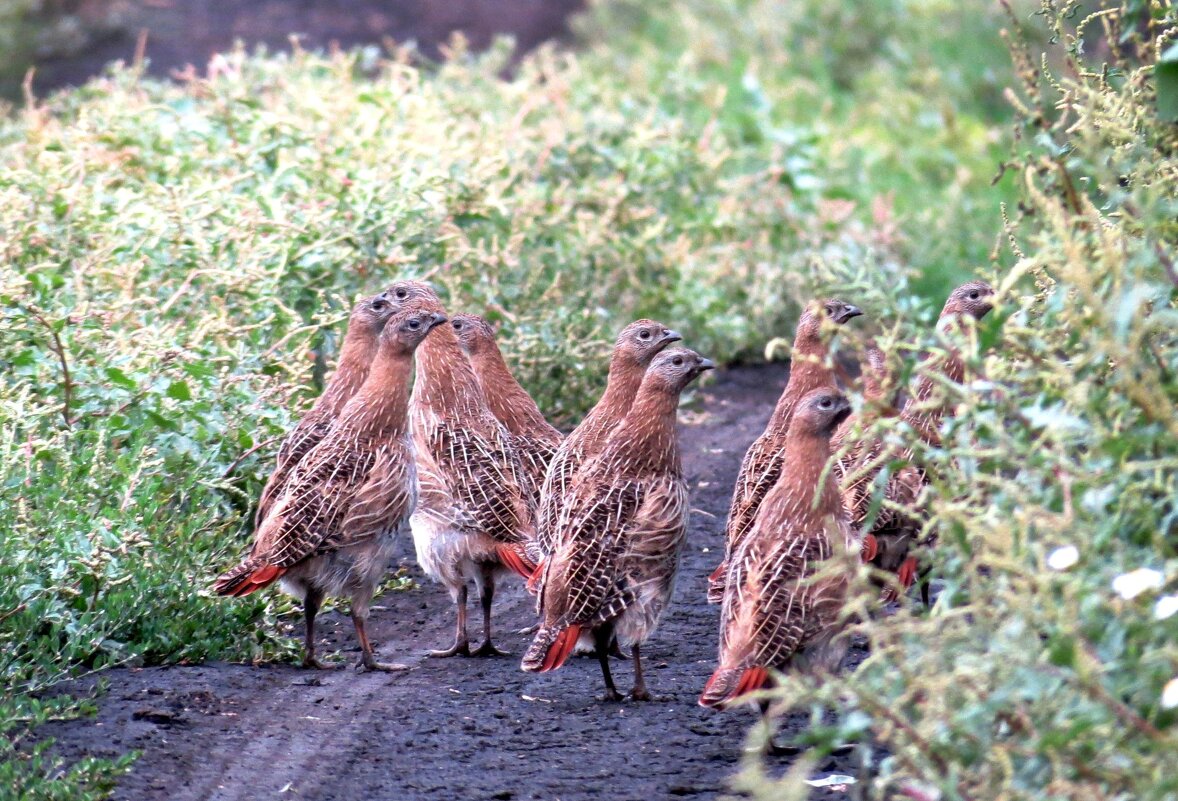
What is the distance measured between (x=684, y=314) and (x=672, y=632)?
419 centimetres

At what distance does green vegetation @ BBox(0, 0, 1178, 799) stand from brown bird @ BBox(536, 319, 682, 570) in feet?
2.82

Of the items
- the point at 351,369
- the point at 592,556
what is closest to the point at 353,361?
the point at 351,369

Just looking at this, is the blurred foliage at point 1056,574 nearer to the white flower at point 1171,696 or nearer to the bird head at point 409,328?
the white flower at point 1171,696

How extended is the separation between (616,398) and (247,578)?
173 cm

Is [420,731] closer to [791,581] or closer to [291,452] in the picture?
[791,581]

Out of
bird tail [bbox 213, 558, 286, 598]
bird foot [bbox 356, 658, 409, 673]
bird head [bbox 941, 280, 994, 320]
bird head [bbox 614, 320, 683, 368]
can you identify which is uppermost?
bird head [bbox 941, 280, 994, 320]

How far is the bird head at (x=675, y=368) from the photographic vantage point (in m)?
6.29

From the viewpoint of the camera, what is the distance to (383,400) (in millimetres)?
6555

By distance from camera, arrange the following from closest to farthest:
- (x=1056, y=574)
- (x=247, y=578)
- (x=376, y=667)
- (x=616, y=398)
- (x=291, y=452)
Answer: (x=1056, y=574)
(x=247, y=578)
(x=376, y=667)
(x=291, y=452)
(x=616, y=398)

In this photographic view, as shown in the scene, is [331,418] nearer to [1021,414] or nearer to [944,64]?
[1021,414]

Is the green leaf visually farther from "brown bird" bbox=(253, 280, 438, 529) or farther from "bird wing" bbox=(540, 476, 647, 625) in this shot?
"bird wing" bbox=(540, 476, 647, 625)

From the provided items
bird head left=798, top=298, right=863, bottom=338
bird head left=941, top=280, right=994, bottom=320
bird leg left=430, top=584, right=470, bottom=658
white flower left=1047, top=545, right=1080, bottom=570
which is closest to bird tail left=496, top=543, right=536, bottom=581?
bird leg left=430, top=584, right=470, bottom=658

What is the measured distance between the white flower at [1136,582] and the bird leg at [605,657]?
103 inches

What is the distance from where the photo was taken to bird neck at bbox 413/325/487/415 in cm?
700
